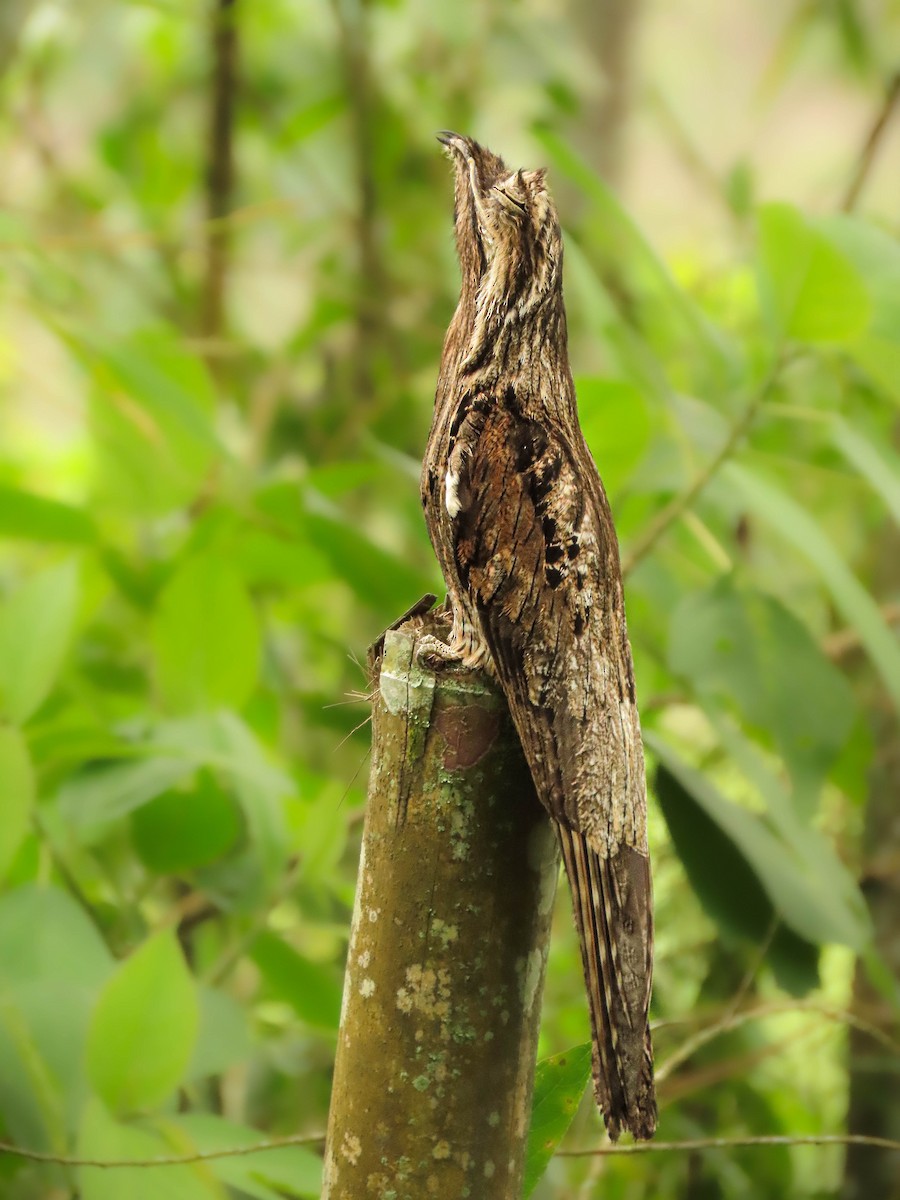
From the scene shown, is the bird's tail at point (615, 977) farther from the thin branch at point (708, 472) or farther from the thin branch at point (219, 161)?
the thin branch at point (219, 161)

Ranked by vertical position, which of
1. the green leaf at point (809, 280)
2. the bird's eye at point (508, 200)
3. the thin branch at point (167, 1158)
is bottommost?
the thin branch at point (167, 1158)

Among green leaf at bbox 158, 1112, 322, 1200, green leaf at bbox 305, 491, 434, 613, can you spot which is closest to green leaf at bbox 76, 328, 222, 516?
green leaf at bbox 305, 491, 434, 613

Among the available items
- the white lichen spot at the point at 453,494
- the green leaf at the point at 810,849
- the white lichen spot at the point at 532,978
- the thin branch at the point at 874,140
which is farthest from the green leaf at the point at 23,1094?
the thin branch at the point at 874,140

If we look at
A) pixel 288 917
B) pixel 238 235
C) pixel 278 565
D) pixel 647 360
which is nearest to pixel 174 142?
pixel 238 235

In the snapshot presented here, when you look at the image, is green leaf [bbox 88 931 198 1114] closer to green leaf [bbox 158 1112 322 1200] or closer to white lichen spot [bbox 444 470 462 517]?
green leaf [bbox 158 1112 322 1200]

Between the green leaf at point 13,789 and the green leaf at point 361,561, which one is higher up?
the green leaf at point 361,561

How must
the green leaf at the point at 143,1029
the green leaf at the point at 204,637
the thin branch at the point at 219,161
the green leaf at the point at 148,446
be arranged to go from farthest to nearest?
the thin branch at the point at 219,161 < the green leaf at the point at 148,446 < the green leaf at the point at 204,637 < the green leaf at the point at 143,1029

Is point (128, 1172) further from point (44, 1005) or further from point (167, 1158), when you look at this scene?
point (44, 1005)

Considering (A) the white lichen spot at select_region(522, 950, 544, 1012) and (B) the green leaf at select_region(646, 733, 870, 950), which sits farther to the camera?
(B) the green leaf at select_region(646, 733, 870, 950)
